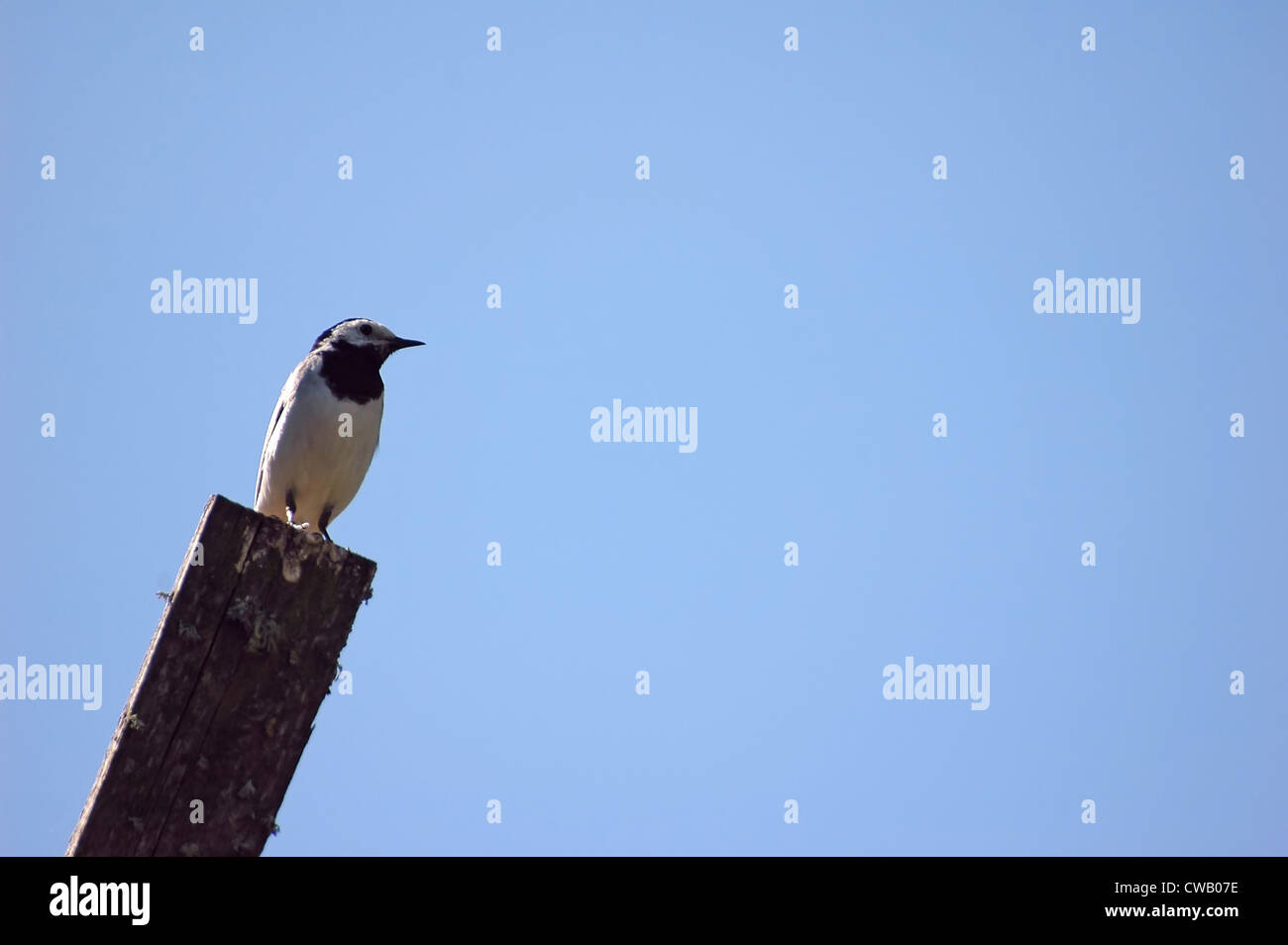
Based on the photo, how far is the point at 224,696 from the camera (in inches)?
131

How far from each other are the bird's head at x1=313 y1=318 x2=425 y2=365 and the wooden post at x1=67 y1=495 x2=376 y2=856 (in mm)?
6755

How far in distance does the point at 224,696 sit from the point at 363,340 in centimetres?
710

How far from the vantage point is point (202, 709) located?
3322mm

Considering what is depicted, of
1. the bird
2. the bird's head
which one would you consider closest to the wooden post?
the bird

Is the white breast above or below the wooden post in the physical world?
above

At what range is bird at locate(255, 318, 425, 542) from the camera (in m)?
9.48

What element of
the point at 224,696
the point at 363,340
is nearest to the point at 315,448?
the point at 363,340

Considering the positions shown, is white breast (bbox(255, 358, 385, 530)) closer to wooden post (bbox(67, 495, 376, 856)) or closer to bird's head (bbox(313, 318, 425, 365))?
bird's head (bbox(313, 318, 425, 365))

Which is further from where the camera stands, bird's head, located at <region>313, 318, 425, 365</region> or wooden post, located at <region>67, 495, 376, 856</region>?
bird's head, located at <region>313, 318, 425, 365</region>

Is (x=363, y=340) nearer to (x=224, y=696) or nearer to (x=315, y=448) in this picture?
(x=315, y=448)
